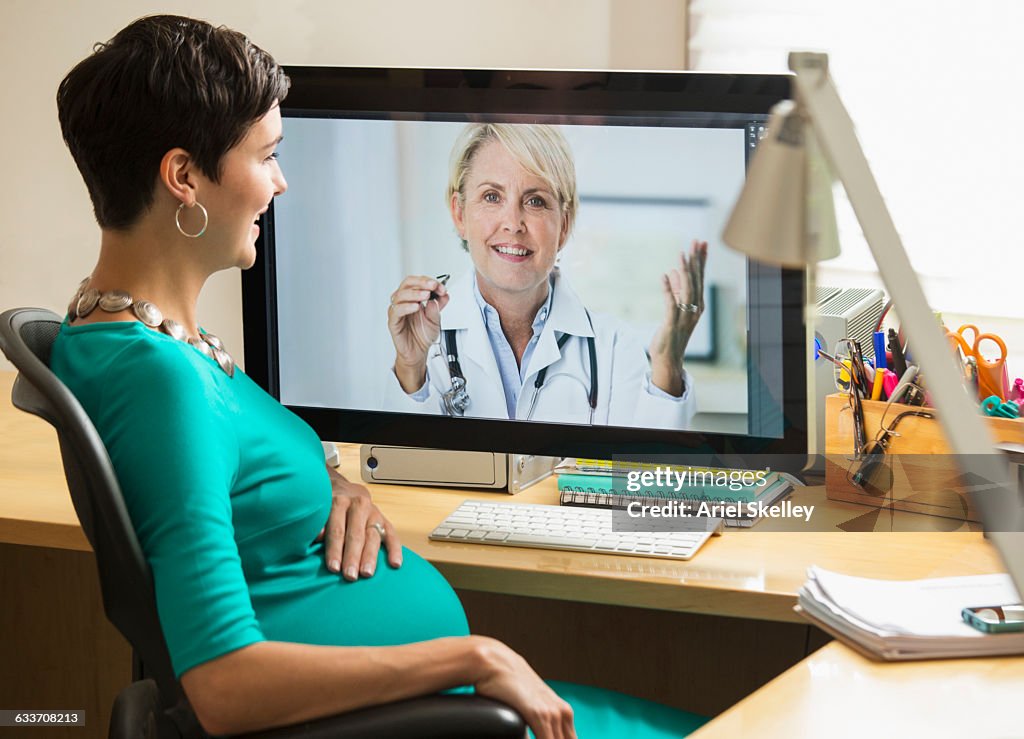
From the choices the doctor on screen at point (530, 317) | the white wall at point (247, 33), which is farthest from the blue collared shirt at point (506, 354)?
the white wall at point (247, 33)

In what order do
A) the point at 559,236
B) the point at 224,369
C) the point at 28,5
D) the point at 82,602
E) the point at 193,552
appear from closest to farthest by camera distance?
the point at 193,552 < the point at 224,369 < the point at 559,236 < the point at 82,602 < the point at 28,5

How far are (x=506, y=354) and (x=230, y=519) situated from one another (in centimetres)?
54

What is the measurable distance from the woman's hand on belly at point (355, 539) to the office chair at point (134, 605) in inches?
8.5

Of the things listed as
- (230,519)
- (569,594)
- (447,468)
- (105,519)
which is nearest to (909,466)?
(569,594)

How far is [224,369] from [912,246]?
3.52ft

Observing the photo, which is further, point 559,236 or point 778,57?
point 778,57

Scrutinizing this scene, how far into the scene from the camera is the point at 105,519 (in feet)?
3.12

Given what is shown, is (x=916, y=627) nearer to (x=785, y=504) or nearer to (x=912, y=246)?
(x=785, y=504)

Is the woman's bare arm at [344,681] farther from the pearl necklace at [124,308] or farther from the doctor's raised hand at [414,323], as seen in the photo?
the doctor's raised hand at [414,323]

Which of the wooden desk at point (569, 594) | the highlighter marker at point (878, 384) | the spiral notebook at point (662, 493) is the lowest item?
the wooden desk at point (569, 594)

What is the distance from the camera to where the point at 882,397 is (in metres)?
1.55

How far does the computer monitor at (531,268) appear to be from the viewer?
1360 millimetres

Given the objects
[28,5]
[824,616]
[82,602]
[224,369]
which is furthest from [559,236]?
[28,5]

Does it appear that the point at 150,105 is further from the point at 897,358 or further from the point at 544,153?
the point at 897,358
